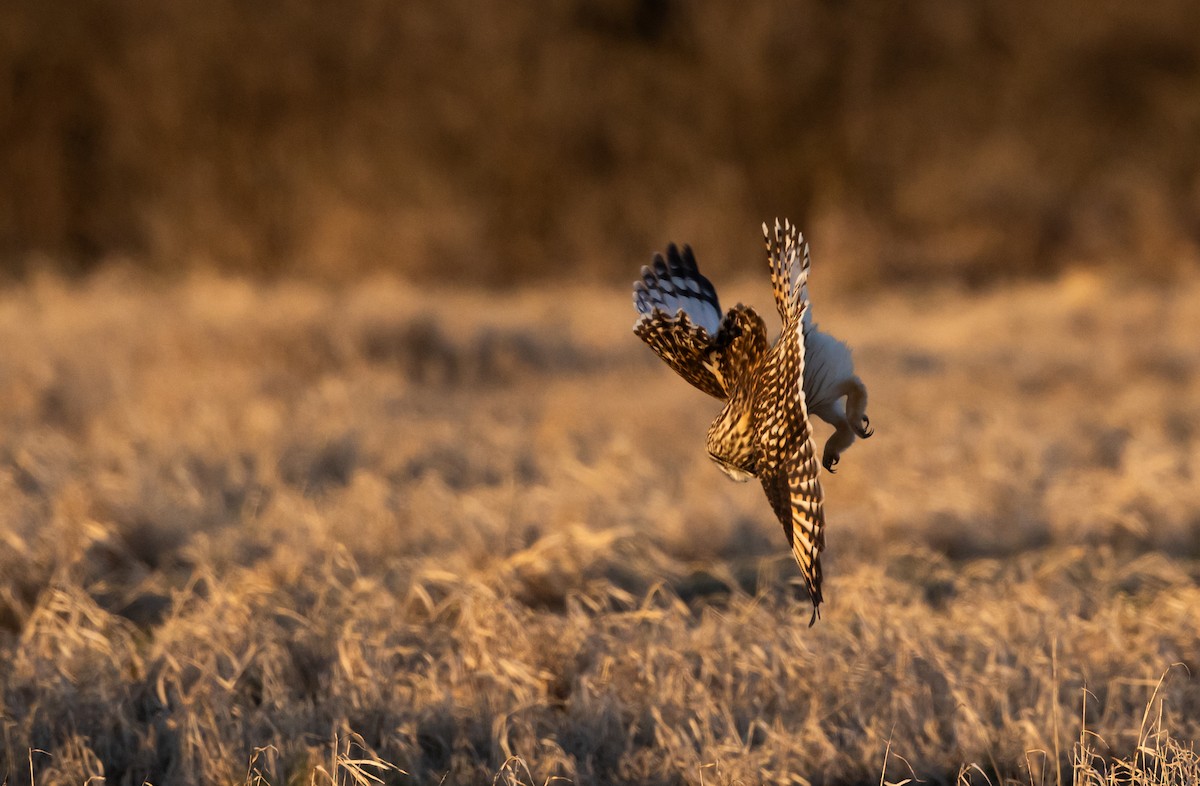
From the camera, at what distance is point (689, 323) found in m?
2.03

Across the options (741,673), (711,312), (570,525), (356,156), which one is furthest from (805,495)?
(356,156)

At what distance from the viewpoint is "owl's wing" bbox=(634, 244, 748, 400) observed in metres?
2.02

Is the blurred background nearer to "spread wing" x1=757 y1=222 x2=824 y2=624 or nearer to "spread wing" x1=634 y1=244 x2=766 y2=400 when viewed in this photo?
"spread wing" x1=634 y1=244 x2=766 y2=400

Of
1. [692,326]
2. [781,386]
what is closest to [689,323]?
[692,326]

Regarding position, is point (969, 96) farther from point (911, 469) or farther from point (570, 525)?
point (570, 525)

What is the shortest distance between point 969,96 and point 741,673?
504 inches

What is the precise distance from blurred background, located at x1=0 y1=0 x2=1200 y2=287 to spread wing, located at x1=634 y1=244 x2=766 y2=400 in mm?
12750

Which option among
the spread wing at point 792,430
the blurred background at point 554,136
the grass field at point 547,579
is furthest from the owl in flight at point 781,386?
the blurred background at point 554,136

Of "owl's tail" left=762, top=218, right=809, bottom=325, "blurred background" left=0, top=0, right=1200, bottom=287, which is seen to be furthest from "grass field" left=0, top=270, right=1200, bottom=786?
"blurred background" left=0, top=0, right=1200, bottom=287

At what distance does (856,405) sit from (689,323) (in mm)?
268

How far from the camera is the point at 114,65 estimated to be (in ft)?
50.3

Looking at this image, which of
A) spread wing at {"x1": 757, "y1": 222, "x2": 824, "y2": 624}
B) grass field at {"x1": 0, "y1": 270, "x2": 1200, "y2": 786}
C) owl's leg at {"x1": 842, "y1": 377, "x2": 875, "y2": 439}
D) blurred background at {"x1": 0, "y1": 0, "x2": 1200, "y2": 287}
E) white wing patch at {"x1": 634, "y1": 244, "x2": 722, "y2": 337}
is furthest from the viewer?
blurred background at {"x1": 0, "y1": 0, "x2": 1200, "y2": 287}

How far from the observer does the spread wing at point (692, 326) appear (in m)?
2.00

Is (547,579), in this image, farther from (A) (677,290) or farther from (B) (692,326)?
(B) (692,326)
